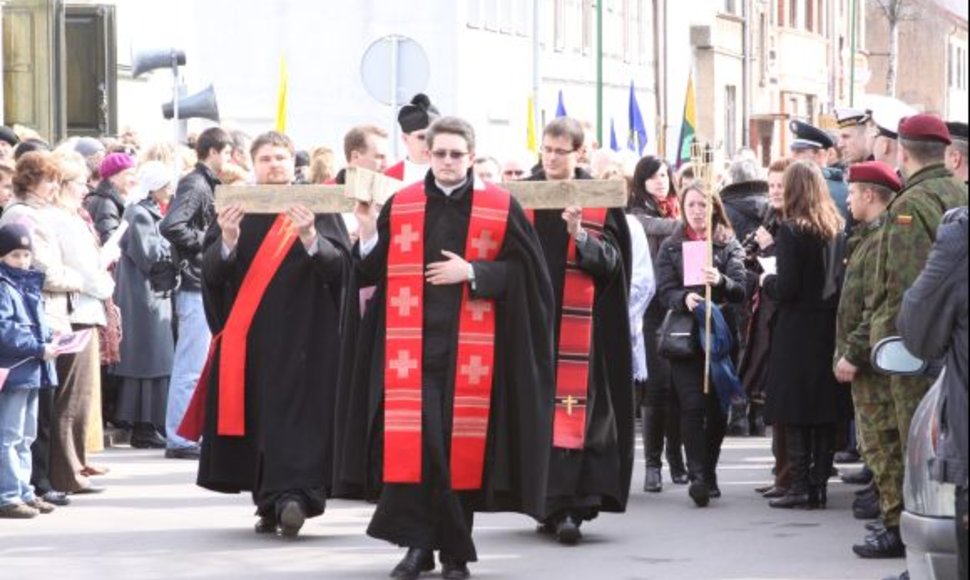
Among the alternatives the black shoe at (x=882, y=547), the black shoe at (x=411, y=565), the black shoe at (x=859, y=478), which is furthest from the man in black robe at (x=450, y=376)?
the black shoe at (x=859, y=478)

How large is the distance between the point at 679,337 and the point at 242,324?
9.44 ft

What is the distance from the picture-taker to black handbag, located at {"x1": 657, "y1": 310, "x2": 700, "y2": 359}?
1547 cm

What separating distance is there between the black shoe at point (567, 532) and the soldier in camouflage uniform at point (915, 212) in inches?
76.5

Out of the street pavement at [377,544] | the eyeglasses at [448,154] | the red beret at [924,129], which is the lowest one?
the street pavement at [377,544]

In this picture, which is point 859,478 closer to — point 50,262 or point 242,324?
point 242,324

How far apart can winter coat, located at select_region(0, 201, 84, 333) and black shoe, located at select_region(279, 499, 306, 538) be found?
191 centimetres

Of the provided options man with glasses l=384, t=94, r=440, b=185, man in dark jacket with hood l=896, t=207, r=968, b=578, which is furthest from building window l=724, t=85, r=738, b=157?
man in dark jacket with hood l=896, t=207, r=968, b=578

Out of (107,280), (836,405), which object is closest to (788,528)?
(836,405)

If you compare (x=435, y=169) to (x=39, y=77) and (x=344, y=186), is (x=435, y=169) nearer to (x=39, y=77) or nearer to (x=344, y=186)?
(x=344, y=186)

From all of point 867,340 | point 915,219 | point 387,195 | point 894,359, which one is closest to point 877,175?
point 867,340

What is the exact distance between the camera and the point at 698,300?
15.6 metres

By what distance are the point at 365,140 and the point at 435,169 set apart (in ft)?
7.36

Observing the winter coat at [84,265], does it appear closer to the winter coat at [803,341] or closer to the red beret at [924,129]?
the winter coat at [803,341]

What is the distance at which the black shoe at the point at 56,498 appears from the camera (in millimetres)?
15078
